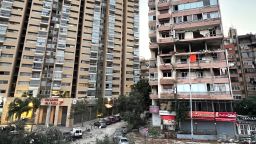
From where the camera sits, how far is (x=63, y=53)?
211 ft

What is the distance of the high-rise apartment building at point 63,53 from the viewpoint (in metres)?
57.1

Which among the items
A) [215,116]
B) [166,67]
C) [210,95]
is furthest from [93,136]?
[210,95]

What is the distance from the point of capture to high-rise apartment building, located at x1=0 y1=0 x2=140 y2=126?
57.1 metres

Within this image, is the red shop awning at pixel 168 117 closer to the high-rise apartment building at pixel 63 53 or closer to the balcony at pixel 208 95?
the balcony at pixel 208 95

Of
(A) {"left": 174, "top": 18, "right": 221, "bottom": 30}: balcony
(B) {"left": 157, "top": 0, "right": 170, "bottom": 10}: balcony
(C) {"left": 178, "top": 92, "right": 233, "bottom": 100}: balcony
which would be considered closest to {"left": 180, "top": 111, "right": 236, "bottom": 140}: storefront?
(C) {"left": 178, "top": 92, "right": 233, "bottom": 100}: balcony

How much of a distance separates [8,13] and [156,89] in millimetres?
55171

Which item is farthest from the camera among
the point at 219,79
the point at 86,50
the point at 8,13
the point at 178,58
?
the point at 86,50

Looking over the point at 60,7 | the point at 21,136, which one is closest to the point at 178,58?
the point at 21,136

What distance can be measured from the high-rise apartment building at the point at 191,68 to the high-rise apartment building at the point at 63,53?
2848cm

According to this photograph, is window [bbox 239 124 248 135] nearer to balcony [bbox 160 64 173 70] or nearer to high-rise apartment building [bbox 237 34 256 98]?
balcony [bbox 160 64 173 70]

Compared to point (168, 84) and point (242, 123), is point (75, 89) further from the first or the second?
point (242, 123)

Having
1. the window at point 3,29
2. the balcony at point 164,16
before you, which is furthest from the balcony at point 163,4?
the window at point 3,29

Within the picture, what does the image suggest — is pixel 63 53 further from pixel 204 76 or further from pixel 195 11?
pixel 204 76

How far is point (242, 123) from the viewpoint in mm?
35156
